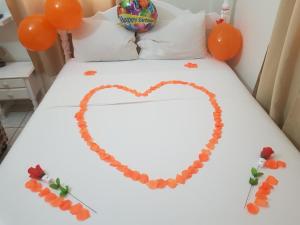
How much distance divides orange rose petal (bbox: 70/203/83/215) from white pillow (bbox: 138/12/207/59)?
55.3 inches

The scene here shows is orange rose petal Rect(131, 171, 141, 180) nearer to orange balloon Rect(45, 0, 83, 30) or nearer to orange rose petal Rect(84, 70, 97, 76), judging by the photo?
orange rose petal Rect(84, 70, 97, 76)

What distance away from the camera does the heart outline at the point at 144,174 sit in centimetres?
108

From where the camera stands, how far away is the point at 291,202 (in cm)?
99

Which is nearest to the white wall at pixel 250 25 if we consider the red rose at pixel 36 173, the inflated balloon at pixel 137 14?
the inflated balloon at pixel 137 14

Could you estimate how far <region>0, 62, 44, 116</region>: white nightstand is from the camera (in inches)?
86.0

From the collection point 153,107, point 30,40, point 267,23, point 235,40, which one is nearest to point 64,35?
point 30,40

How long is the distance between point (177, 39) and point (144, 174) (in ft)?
4.23

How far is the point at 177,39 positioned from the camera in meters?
Answer: 2.06

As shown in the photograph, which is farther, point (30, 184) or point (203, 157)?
point (203, 157)

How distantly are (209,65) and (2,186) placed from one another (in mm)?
1584

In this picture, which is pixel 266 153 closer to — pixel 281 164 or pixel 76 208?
pixel 281 164

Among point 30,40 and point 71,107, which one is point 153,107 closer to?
point 71,107

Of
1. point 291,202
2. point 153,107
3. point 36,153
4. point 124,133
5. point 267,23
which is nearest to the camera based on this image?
point 291,202

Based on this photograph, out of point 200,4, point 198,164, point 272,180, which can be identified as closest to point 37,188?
point 198,164
